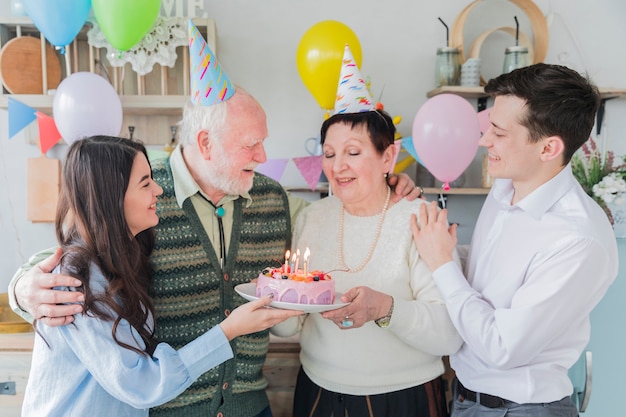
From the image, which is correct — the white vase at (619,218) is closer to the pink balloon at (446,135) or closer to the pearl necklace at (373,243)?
the pink balloon at (446,135)

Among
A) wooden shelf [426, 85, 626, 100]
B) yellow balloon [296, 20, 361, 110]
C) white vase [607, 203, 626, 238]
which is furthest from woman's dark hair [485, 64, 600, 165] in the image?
wooden shelf [426, 85, 626, 100]

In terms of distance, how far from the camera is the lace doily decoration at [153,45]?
2639 mm

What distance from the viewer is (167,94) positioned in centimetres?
287

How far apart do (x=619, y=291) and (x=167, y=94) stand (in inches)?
94.6

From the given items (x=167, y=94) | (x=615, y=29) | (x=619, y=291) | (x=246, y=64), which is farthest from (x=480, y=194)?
(x=167, y=94)

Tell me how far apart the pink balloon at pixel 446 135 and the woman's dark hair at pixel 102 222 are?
146 centimetres

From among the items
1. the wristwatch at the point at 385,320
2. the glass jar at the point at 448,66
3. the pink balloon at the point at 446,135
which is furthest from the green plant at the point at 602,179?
the wristwatch at the point at 385,320

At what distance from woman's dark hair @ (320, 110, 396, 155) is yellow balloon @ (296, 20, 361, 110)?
3.37 ft

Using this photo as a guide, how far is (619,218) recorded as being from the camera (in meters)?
2.54

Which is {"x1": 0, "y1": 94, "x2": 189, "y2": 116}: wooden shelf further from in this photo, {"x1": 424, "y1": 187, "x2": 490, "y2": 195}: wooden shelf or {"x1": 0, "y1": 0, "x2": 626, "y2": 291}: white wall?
{"x1": 424, "y1": 187, "x2": 490, "y2": 195}: wooden shelf

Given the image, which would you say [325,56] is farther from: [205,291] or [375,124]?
[205,291]

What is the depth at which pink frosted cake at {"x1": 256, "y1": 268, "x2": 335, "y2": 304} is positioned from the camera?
126 cm

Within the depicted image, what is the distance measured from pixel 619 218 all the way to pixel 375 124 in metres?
1.62

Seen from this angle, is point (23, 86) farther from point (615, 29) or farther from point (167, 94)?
point (615, 29)
